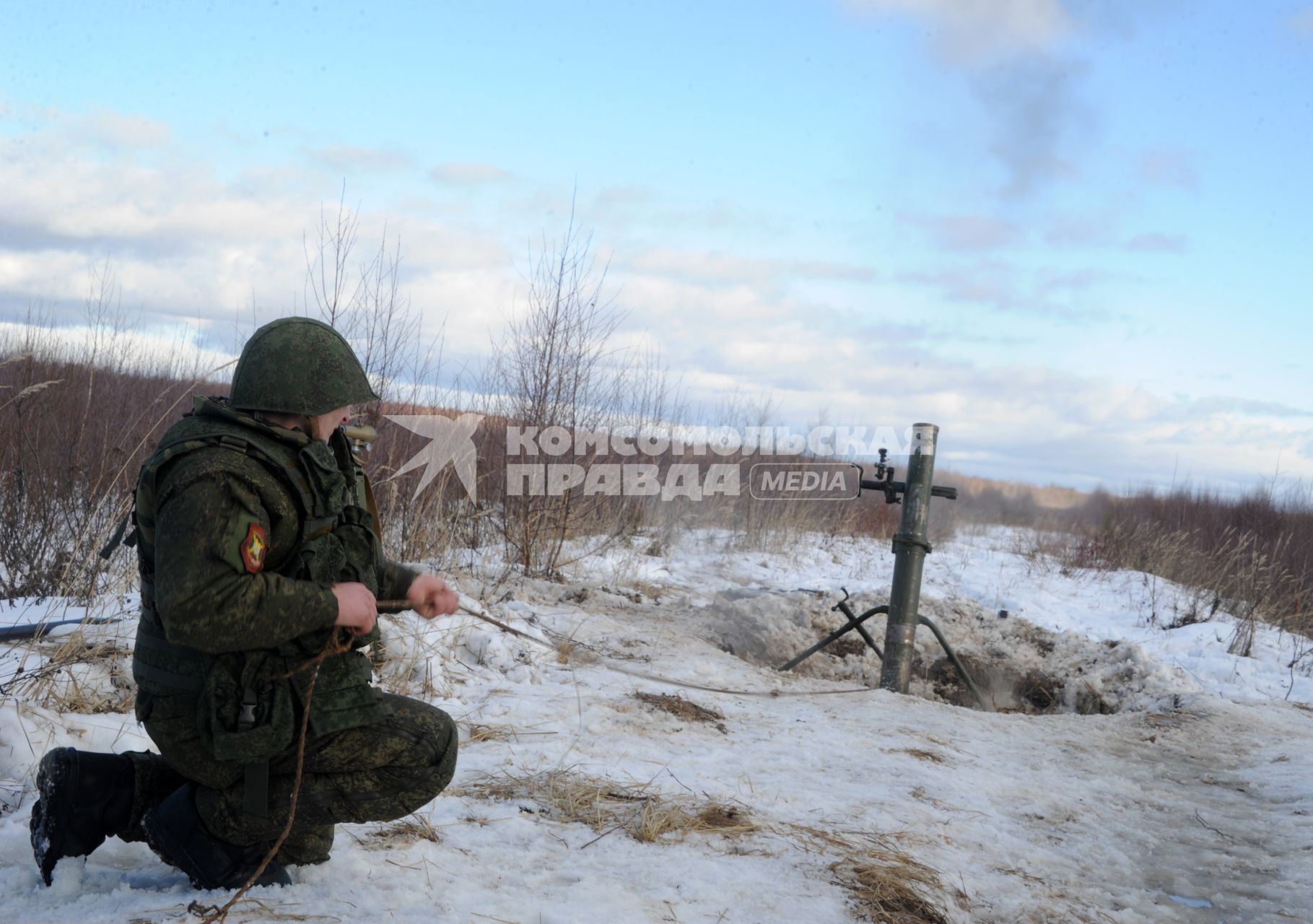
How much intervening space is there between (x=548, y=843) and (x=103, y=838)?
127 centimetres

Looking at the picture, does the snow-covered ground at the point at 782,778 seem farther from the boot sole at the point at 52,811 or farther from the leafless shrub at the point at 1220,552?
the leafless shrub at the point at 1220,552

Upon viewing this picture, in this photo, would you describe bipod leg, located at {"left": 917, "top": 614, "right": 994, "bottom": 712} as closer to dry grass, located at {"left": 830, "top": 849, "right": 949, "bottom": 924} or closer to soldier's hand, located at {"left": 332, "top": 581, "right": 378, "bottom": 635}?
dry grass, located at {"left": 830, "top": 849, "right": 949, "bottom": 924}

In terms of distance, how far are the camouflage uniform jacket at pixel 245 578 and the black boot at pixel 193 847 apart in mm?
286

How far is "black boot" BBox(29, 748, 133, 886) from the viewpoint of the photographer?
2.25 m

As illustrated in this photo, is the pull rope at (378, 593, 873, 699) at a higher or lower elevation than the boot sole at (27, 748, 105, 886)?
lower

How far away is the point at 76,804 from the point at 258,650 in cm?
71

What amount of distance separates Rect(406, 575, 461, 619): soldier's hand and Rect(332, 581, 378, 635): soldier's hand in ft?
0.56

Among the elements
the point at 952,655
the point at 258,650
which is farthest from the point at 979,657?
the point at 258,650

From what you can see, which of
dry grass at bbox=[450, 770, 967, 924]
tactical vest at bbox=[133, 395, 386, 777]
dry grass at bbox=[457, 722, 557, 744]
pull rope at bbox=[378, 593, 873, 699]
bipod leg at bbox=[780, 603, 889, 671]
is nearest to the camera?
tactical vest at bbox=[133, 395, 386, 777]

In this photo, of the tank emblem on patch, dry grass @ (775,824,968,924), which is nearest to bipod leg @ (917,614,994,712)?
dry grass @ (775,824,968,924)

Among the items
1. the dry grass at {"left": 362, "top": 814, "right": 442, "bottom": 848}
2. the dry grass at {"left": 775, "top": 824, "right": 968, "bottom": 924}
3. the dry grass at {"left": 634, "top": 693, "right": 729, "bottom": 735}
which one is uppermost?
the dry grass at {"left": 775, "top": 824, "right": 968, "bottom": 924}

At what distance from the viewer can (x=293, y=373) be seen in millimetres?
2275

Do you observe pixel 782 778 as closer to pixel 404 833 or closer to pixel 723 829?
pixel 723 829

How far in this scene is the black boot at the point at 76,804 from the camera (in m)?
2.25
